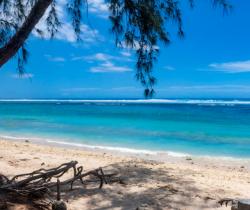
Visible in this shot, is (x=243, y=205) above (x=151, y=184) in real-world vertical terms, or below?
above

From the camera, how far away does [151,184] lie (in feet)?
21.0

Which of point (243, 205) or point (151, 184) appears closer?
point (243, 205)

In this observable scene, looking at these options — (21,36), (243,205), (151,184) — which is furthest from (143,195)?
(21,36)

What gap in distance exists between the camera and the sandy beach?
527 centimetres

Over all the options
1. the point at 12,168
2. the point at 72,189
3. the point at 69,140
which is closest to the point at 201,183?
the point at 72,189

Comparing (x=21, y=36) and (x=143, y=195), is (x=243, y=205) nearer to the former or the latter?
(x=143, y=195)

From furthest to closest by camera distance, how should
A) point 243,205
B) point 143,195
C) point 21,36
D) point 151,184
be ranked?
point 151,184 → point 143,195 → point 21,36 → point 243,205

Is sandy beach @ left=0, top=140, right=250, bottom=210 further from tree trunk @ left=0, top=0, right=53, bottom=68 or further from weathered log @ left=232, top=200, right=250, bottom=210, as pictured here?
tree trunk @ left=0, top=0, right=53, bottom=68

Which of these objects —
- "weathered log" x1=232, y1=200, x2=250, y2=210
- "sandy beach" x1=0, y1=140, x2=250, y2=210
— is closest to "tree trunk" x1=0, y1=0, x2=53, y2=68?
"sandy beach" x1=0, y1=140, x2=250, y2=210

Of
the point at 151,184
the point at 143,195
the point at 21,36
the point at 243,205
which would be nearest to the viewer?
the point at 243,205

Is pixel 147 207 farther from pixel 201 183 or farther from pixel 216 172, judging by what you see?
pixel 216 172

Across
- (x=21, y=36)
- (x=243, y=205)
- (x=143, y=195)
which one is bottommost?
(x=143, y=195)

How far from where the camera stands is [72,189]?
18.7 ft

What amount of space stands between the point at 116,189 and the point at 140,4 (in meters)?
2.67
